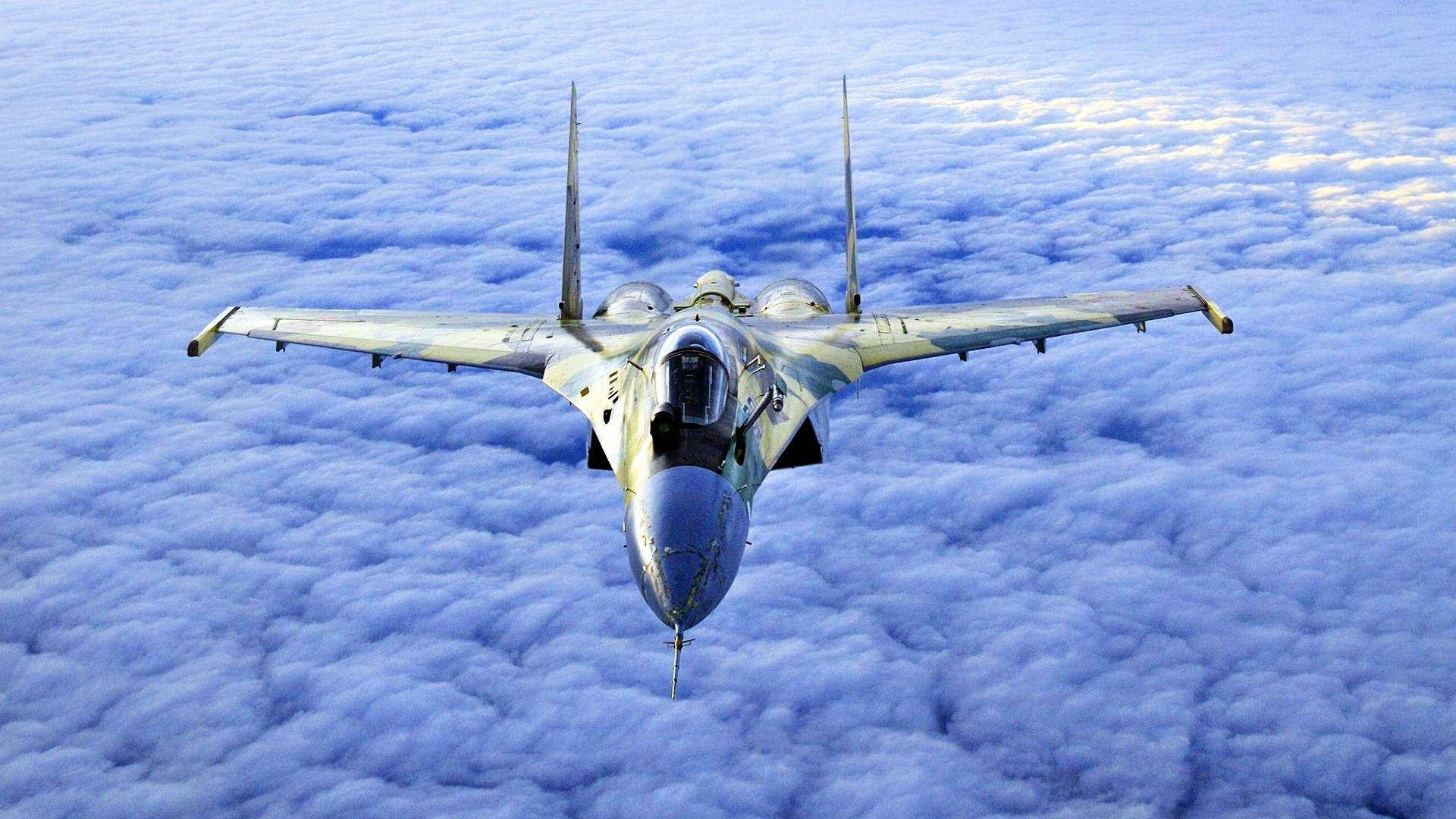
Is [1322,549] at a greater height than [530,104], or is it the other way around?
[530,104]

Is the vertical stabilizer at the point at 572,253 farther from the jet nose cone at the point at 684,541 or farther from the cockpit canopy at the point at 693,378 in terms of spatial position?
the jet nose cone at the point at 684,541

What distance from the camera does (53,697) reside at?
176 feet

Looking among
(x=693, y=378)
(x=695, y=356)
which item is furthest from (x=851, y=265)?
(x=693, y=378)

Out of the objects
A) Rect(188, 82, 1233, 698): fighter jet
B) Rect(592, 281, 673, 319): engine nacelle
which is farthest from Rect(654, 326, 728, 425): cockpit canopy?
Rect(592, 281, 673, 319): engine nacelle

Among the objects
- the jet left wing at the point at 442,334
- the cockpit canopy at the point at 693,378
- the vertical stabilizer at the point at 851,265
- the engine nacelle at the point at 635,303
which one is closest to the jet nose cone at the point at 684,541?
the cockpit canopy at the point at 693,378

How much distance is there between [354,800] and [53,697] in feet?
60.3

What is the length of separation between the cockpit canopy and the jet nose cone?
1593 millimetres

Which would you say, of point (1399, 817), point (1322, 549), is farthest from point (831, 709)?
point (1322, 549)

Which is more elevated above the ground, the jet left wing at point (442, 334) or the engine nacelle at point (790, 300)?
the jet left wing at point (442, 334)

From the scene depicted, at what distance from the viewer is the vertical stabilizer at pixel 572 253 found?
33344mm

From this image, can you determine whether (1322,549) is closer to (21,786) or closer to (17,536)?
(21,786)

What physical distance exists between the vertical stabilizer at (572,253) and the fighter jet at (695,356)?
0.07 meters

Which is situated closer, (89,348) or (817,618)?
(817,618)

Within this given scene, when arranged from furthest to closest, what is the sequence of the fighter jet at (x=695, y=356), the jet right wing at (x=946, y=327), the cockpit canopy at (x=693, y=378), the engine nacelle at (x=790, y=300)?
the engine nacelle at (x=790, y=300), the jet right wing at (x=946, y=327), the cockpit canopy at (x=693, y=378), the fighter jet at (x=695, y=356)
